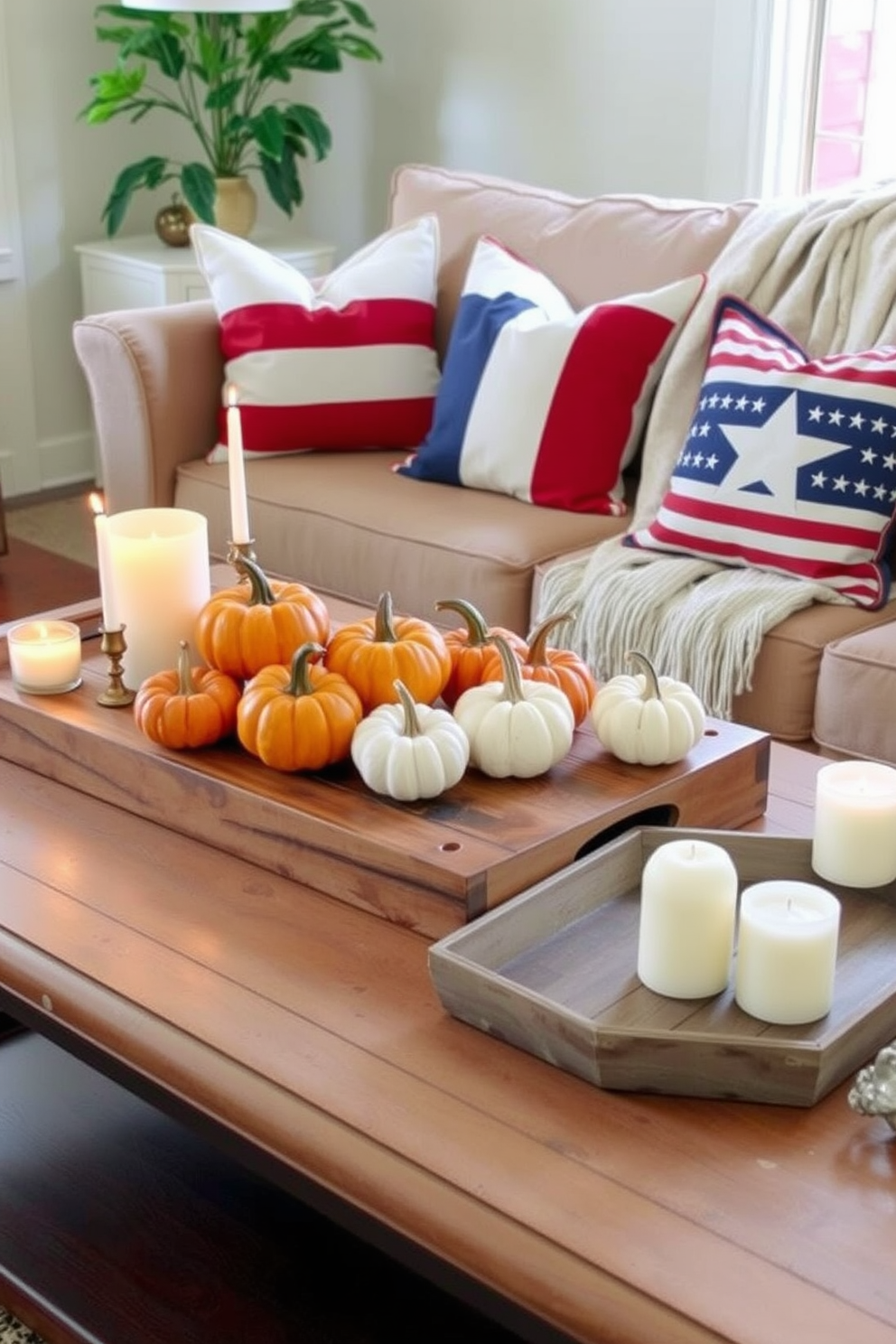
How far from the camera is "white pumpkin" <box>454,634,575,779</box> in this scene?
4.99 ft

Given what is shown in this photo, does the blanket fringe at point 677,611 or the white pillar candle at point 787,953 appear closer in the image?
the white pillar candle at point 787,953

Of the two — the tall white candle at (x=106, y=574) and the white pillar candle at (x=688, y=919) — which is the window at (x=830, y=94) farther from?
the white pillar candle at (x=688, y=919)

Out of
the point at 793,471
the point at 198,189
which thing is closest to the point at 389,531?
the point at 793,471

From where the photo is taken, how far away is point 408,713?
149 cm

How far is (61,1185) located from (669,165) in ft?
8.70

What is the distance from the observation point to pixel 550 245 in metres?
2.95

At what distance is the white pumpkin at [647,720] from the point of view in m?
1.55

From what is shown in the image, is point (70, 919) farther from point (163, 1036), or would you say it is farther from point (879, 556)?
point (879, 556)

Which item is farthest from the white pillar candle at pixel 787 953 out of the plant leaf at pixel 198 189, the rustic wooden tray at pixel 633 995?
the plant leaf at pixel 198 189

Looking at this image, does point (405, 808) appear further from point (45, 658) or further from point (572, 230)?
point (572, 230)

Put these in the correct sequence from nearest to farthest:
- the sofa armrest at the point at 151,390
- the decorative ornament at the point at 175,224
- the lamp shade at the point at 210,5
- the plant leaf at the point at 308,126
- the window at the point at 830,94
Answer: the sofa armrest at the point at 151,390 → the window at the point at 830,94 → the lamp shade at the point at 210,5 → the plant leaf at the point at 308,126 → the decorative ornament at the point at 175,224

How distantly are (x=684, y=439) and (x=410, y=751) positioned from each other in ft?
4.34

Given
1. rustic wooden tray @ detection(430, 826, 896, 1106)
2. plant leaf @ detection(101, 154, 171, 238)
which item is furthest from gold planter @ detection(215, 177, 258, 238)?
rustic wooden tray @ detection(430, 826, 896, 1106)

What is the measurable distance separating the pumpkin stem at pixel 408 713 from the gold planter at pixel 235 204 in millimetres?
2631
